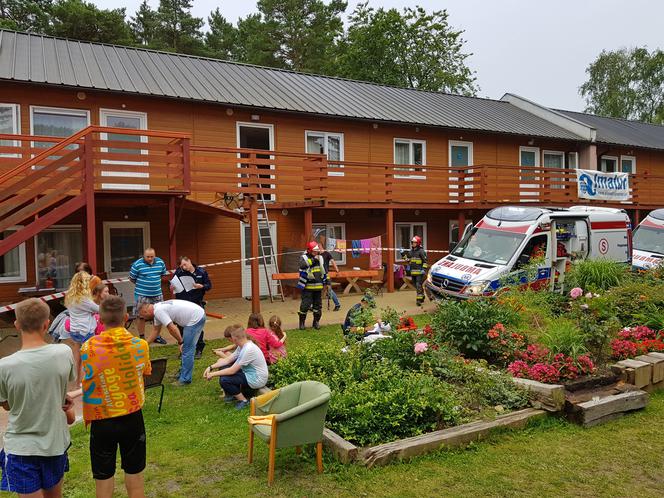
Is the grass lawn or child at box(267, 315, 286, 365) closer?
the grass lawn

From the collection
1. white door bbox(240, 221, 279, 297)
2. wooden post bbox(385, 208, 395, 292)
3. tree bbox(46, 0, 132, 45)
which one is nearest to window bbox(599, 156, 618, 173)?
wooden post bbox(385, 208, 395, 292)

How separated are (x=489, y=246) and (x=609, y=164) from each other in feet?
50.3

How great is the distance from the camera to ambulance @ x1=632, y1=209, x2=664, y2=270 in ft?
50.2

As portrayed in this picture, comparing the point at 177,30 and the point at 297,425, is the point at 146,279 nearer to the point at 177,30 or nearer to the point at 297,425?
the point at 297,425

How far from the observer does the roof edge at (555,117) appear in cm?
2245

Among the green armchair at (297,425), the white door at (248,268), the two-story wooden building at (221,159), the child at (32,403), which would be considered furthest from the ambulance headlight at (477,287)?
the child at (32,403)

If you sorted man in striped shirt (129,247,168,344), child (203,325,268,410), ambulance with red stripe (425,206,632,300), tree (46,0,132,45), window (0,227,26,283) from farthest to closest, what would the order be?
tree (46,0,132,45)
window (0,227,26,283)
ambulance with red stripe (425,206,632,300)
man in striped shirt (129,247,168,344)
child (203,325,268,410)

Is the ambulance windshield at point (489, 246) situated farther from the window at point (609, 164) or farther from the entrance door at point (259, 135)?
the window at point (609, 164)

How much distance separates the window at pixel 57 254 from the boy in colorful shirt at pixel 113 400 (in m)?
10.2

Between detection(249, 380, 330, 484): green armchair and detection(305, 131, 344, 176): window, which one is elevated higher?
detection(305, 131, 344, 176): window

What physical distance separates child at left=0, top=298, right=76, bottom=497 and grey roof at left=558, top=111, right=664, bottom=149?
23939mm

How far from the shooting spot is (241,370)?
6.38 meters

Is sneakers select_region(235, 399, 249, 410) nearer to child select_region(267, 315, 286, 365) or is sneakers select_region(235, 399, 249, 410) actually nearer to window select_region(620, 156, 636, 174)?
child select_region(267, 315, 286, 365)

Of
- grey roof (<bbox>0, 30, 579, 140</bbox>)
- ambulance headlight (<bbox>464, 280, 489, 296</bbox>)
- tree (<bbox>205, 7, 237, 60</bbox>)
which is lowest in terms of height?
ambulance headlight (<bbox>464, 280, 489, 296</bbox>)
